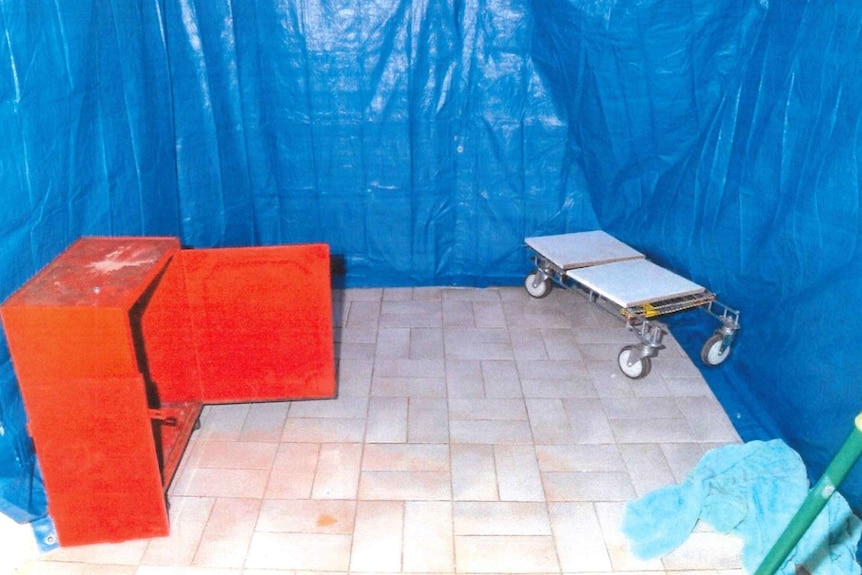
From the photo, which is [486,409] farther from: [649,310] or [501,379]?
[649,310]

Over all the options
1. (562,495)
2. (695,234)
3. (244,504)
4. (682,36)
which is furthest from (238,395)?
(682,36)

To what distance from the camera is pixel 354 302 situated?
464 cm

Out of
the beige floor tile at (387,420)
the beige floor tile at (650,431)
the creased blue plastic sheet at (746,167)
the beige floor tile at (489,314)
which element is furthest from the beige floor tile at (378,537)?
the creased blue plastic sheet at (746,167)

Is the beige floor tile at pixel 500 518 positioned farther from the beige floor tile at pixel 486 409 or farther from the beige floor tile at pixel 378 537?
the beige floor tile at pixel 486 409

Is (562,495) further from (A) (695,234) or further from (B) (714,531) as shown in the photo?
(A) (695,234)

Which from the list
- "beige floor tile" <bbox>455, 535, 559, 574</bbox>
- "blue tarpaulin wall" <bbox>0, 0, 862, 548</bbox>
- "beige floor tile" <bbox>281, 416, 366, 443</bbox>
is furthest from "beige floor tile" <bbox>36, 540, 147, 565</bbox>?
"beige floor tile" <bbox>455, 535, 559, 574</bbox>

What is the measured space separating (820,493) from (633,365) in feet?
7.61

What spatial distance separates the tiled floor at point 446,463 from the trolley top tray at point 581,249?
16.8 inches

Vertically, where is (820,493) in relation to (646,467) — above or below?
above

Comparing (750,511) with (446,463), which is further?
(446,463)

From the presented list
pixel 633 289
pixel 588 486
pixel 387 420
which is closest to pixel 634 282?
pixel 633 289

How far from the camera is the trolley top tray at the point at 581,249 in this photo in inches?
167

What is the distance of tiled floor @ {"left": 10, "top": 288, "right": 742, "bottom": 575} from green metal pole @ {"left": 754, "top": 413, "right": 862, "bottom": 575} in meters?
1.10

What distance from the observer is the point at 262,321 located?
3.21 meters
